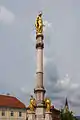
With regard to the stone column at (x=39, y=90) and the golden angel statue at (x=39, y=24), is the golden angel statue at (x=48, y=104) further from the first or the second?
the golden angel statue at (x=39, y=24)

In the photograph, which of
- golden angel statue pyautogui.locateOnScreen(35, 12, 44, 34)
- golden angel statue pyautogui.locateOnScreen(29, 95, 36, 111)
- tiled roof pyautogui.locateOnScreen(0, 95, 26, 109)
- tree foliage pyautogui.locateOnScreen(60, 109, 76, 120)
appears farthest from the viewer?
tiled roof pyautogui.locateOnScreen(0, 95, 26, 109)

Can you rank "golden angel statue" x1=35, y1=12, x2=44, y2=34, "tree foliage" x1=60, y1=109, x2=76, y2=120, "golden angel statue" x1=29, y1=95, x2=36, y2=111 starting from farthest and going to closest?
"tree foliage" x1=60, y1=109, x2=76, y2=120 < "golden angel statue" x1=35, y1=12, x2=44, y2=34 < "golden angel statue" x1=29, y1=95, x2=36, y2=111

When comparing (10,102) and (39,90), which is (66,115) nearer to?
(10,102)

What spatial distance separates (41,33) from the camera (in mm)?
43094

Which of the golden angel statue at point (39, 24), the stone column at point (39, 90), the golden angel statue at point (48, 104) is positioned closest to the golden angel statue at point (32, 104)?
the stone column at point (39, 90)

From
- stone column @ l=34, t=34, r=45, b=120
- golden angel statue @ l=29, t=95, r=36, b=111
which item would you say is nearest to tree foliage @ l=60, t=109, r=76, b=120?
golden angel statue @ l=29, t=95, r=36, b=111

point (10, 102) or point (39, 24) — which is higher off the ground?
point (39, 24)

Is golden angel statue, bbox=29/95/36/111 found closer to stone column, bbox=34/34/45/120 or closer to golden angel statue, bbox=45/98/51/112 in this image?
stone column, bbox=34/34/45/120

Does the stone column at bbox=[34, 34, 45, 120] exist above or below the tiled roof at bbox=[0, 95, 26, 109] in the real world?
below

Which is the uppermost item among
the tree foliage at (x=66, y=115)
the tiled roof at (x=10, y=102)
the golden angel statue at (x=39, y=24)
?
the golden angel statue at (x=39, y=24)

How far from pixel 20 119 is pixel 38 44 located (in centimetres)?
3229

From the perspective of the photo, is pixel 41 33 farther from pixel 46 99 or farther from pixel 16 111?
pixel 16 111

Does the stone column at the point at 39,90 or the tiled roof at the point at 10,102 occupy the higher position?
the tiled roof at the point at 10,102

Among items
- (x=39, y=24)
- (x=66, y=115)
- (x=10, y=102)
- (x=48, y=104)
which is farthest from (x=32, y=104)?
(x=10, y=102)
